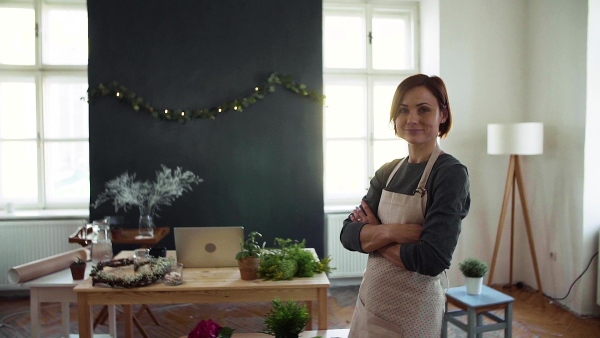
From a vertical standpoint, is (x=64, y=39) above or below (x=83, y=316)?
above

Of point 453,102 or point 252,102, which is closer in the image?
point 252,102

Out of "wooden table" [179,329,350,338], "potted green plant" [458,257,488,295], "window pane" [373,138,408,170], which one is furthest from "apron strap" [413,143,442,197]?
"window pane" [373,138,408,170]

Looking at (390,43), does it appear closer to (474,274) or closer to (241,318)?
(474,274)

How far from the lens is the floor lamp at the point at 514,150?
4.73 meters

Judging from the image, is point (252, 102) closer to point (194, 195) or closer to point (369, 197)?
point (194, 195)

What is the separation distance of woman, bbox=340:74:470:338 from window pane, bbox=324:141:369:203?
3.97m

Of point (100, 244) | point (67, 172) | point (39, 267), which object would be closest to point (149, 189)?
point (67, 172)

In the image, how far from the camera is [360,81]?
5.86 metres

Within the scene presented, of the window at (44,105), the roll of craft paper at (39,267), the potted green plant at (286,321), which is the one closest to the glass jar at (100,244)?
the roll of craft paper at (39,267)

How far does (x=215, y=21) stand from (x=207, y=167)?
1.49 m

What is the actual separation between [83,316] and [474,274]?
2.66 metres

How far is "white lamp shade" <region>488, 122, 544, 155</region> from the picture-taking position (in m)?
4.72

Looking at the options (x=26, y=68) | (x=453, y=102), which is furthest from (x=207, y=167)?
(x=453, y=102)

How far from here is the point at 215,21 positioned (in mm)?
4984
